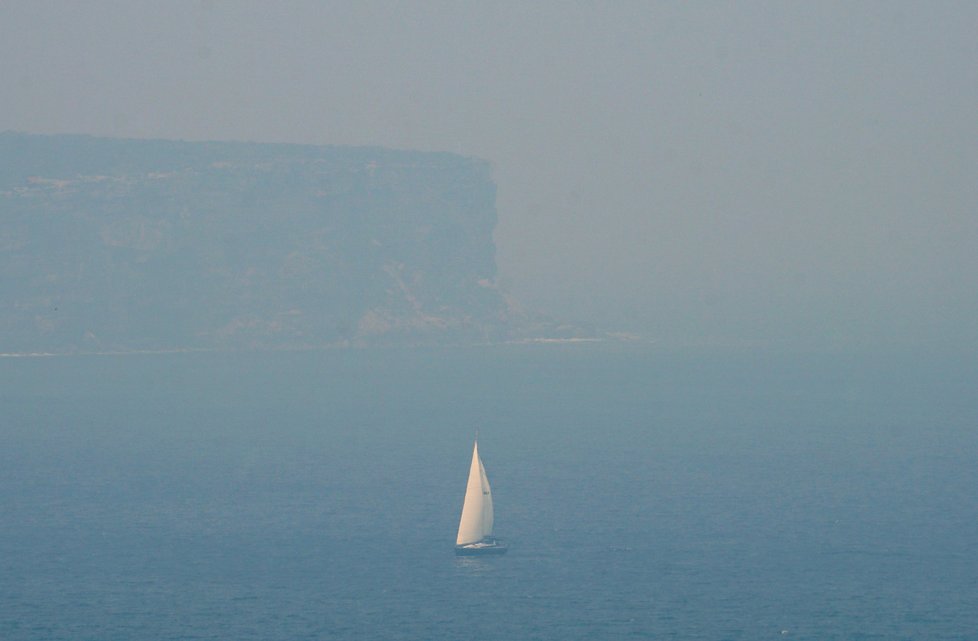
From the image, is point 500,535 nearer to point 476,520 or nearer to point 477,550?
point 476,520

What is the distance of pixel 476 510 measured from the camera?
87562 millimetres

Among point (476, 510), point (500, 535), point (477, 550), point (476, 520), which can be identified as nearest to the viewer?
point (477, 550)

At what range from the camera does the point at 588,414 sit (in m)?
197

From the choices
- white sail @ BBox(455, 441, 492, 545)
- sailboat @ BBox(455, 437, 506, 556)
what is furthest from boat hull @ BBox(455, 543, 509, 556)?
white sail @ BBox(455, 441, 492, 545)

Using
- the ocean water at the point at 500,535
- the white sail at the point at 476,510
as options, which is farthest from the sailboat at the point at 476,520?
the ocean water at the point at 500,535

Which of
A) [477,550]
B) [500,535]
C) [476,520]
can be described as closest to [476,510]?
[476,520]

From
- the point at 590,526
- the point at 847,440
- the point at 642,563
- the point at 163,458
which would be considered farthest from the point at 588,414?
the point at 642,563

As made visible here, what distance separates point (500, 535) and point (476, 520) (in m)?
7.47

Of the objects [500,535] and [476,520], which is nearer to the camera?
[476,520]

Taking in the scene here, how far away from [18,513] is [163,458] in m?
37.5

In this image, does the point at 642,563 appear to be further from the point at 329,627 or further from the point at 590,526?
the point at 329,627

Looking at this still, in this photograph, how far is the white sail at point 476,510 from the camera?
87625 millimetres

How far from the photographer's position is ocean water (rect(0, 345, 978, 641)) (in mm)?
72062

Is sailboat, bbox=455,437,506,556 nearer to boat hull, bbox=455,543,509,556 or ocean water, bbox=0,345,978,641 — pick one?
boat hull, bbox=455,543,509,556
